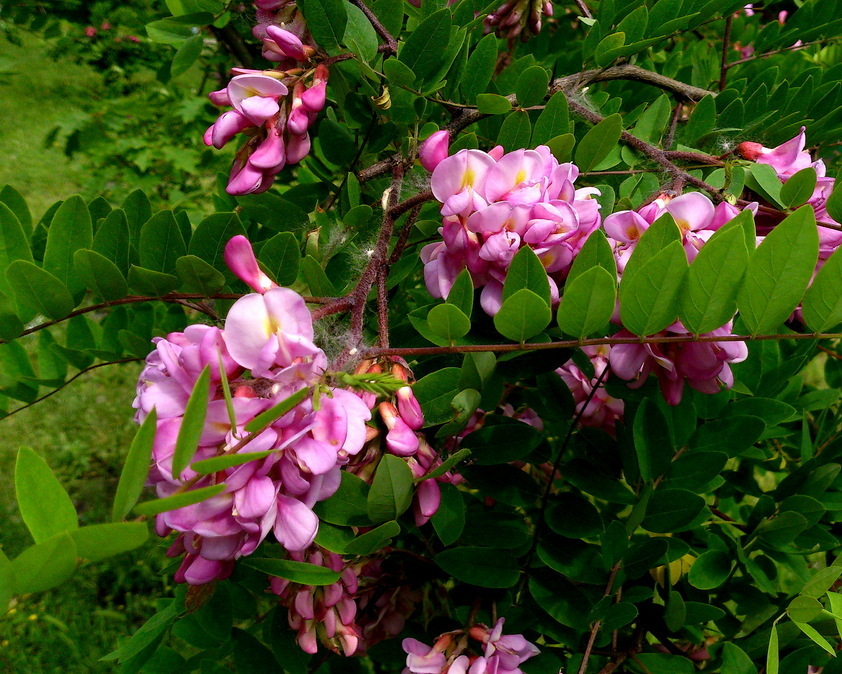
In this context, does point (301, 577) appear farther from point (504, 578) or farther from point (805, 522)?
point (805, 522)

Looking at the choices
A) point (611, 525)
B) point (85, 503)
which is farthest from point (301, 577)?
point (85, 503)

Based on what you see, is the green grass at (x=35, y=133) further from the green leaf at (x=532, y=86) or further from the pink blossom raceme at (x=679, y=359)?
the pink blossom raceme at (x=679, y=359)

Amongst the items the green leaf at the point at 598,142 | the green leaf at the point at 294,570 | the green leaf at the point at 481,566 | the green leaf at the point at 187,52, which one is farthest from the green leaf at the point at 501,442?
the green leaf at the point at 187,52

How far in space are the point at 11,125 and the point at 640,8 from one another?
541 cm

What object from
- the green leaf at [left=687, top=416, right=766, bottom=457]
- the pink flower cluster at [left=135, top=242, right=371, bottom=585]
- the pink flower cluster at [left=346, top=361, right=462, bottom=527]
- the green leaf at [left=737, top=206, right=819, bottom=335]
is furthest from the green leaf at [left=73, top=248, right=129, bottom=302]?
the green leaf at [left=687, top=416, right=766, bottom=457]

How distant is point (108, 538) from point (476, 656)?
54cm

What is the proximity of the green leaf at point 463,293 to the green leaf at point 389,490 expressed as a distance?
159 mm

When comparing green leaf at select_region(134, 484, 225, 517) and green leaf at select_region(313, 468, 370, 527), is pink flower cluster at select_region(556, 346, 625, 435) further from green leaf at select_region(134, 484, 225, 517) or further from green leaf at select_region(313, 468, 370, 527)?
green leaf at select_region(134, 484, 225, 517)

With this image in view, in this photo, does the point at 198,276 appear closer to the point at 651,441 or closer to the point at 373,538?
the point at 373,538

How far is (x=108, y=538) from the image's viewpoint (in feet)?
1.28

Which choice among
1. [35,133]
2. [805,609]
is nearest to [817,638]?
[805,609]

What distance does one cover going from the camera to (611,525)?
0.77 meters

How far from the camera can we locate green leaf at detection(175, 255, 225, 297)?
69cm

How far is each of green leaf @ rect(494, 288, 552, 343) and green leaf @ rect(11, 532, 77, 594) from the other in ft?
1.23
